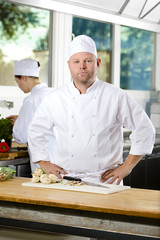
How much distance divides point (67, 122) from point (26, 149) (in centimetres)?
118

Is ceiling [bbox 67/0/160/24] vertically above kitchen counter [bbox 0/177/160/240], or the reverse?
ceiling [bbox 67/0/160/24]

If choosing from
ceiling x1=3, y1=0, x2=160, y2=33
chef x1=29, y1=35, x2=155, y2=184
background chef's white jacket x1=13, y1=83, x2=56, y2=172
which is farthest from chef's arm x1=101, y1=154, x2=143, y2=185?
background chef's white jacket x1=13, y1=83, x2=56, y2=172

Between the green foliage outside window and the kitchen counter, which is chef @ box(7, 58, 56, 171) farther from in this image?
the green foliage outside window

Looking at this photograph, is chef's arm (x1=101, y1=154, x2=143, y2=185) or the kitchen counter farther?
chef's arm (x1=101, y1=154, x2=143, y2=185)

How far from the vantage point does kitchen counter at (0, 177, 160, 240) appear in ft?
5.22

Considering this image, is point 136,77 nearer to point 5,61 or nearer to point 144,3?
point 5,61

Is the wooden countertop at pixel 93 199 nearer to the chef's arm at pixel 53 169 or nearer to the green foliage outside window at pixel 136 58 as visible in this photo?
the chef's arm at pixel 53 169

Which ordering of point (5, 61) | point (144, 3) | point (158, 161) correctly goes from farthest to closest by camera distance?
point (158, 161), point (5, 61), point (144, 3)

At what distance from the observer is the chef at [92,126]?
95.7 inches

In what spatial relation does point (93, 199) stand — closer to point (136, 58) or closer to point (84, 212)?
point (84, 212)

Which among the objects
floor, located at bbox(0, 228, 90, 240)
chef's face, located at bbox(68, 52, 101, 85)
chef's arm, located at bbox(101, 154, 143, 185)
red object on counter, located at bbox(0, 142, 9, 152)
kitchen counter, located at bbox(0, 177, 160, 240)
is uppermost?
chef's face, located at bbox(68, 52, 101, 85)

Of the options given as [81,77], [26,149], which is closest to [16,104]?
[26,149]

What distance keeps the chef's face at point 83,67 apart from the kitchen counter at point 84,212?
28.5 inches

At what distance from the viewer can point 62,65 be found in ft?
16.3
